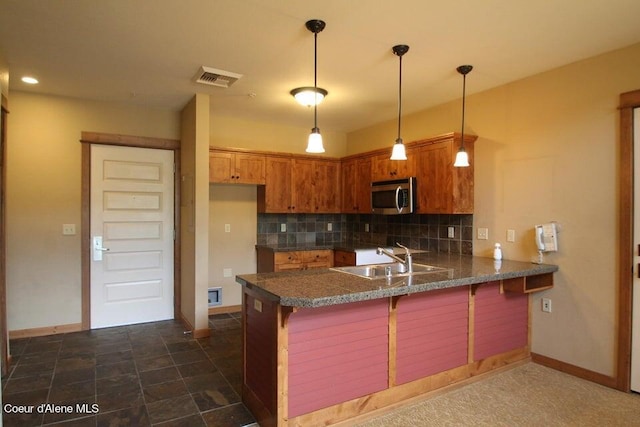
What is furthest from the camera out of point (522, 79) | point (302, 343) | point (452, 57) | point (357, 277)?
point (522, 79)

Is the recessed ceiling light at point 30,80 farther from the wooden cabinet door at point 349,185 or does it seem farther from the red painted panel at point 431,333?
the red painted panel at point 431,333

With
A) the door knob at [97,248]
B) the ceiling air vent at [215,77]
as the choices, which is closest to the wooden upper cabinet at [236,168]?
the ceiling air vent at [215,77]

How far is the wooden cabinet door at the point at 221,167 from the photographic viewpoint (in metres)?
4.54

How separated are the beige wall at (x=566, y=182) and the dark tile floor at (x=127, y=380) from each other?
107 inches

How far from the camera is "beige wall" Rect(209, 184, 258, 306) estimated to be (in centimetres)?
491

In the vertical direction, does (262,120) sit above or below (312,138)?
above

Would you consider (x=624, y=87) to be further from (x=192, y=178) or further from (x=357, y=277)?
(x=192, y=178)

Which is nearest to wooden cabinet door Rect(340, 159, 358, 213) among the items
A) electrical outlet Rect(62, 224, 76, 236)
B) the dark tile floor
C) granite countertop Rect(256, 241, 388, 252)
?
granite countertop Rect(256, 241, 388, 252)

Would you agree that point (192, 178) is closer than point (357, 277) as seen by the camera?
No

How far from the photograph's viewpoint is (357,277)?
8.64 ft

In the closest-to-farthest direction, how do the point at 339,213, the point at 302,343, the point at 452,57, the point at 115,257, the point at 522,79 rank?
the point at 302,343 < the point at 452,57 < the point at 522,79 < the point at 115,257 < the point at 339,213

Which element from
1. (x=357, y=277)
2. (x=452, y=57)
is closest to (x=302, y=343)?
(x=357, y=277)

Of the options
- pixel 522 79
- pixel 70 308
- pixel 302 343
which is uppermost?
pixel 522 79

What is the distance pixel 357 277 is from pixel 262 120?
10.4ft
